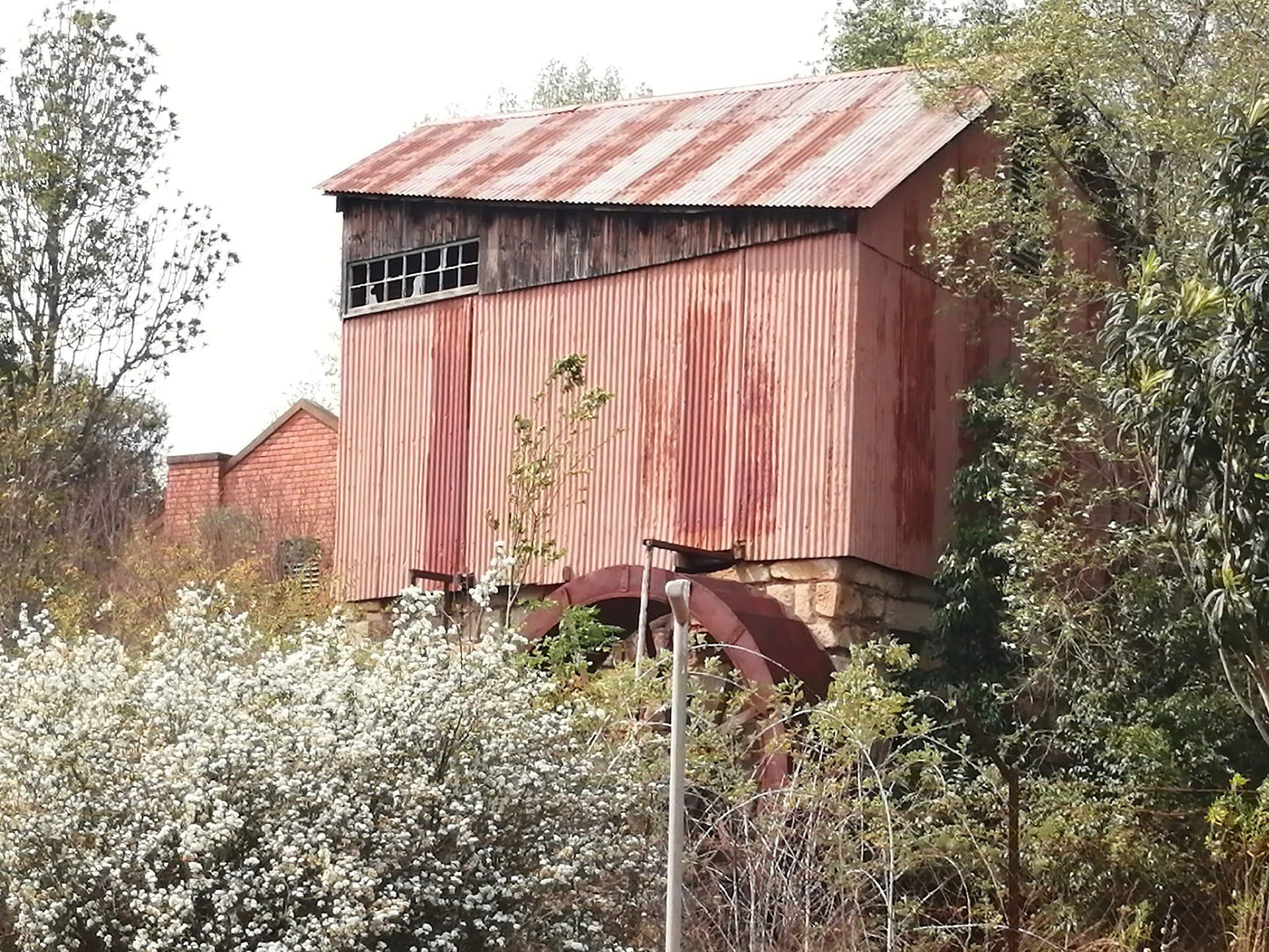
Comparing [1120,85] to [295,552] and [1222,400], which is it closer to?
[1222,400]

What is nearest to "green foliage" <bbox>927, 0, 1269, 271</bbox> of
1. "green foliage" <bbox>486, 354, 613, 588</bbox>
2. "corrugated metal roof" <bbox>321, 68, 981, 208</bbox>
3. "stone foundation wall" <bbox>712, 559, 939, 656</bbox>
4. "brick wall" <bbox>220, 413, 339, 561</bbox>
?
"corrugated metal roof" <bbox>321, 68, 981, 208</bbox>

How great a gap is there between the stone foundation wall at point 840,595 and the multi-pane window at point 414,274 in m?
4.39

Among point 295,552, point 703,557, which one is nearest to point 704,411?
point 703,557

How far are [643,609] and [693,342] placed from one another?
2.92 meters

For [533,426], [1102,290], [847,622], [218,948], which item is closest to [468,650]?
[218,948]

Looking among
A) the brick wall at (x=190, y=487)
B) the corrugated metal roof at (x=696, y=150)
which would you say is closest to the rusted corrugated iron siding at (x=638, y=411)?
the corrugated metal roof at (x=696, y=150)

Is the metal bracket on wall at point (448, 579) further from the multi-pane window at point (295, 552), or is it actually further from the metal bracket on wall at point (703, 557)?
the multi-pane window at point (295, 552)

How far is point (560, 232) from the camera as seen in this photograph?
1775 cm

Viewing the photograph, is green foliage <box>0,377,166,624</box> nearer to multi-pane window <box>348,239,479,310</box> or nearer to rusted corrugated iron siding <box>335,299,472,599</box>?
rusted corrugated iron siding <box>335,299,472,599</box>

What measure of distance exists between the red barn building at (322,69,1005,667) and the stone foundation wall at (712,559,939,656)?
24 mm

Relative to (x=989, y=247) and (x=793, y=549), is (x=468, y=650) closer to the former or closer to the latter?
(x=793, y=549)

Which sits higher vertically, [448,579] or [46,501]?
[46,501]

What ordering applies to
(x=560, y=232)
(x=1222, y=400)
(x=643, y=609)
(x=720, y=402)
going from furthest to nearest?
(x=560, y=232), (x=720, y=402), (x=643, y=609), (x=1222, y=400)

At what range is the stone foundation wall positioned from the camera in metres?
15.4
